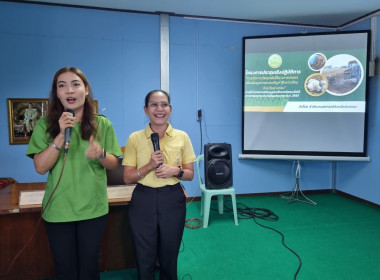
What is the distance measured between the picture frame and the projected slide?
9.66ft

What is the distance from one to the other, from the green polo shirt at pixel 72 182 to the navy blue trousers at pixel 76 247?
0.05m

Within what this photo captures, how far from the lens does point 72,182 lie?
4.52 ft

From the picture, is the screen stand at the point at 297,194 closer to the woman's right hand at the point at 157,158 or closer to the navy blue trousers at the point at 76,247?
the woman's right hand at the point at 157,158

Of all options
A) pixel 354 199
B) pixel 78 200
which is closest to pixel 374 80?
pixel 354 199

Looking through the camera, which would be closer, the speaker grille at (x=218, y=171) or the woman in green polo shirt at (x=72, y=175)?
the woman in green polo shirt at (x=72, y=175)

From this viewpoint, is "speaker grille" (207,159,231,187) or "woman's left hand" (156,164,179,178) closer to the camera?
"woman's left hand" (156,164,179,178)

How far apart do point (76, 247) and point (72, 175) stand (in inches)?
15.4

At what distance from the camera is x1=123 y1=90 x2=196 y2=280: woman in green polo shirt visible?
63.6 inches

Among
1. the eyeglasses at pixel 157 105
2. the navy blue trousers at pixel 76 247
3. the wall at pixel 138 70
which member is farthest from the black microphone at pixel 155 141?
the wall at pixel 138 70

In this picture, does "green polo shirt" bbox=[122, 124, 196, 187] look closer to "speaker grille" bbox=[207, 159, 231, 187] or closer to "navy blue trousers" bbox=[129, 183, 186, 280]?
"navy blue trousers" bbox=[129, 183, 186, 280]

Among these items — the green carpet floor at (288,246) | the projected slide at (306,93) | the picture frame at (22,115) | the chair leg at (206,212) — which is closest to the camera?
the green carpet floor at (288,246)

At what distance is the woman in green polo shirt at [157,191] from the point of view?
1615 millimetres

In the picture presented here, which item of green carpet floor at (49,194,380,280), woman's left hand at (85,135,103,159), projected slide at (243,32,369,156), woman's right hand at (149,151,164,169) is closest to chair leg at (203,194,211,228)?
green carpet floor at (49,194,380,280)

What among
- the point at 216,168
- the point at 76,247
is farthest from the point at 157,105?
the point at 216,168
